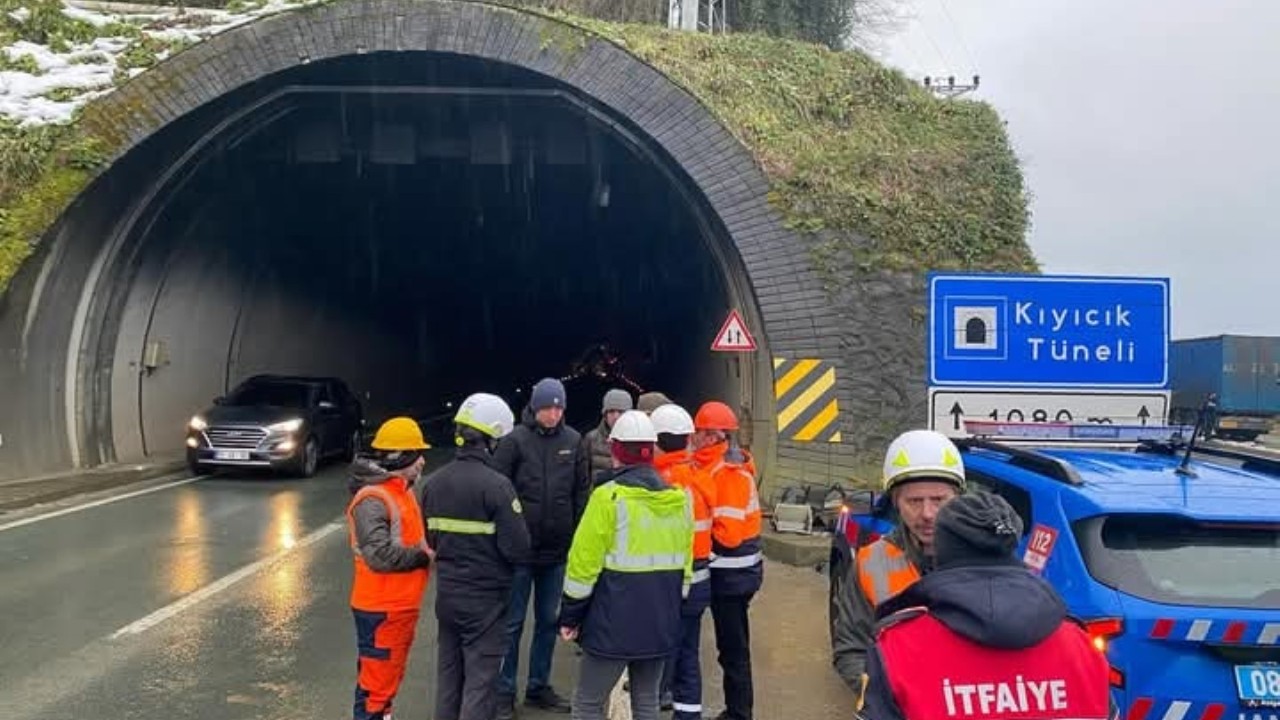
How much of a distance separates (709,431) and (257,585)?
5.12 metres

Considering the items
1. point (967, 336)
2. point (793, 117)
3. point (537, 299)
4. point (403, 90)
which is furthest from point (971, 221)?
point (537, 299)

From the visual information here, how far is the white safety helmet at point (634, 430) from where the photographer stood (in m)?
4.75

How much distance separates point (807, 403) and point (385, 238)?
50.4 ft

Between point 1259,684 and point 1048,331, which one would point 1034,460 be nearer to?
point 1259,684

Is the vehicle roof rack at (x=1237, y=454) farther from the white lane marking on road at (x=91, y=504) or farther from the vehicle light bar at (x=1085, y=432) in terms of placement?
the white lane marking on road at (x=91, y=504)

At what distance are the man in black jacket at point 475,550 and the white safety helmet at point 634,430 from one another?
27.5 inches

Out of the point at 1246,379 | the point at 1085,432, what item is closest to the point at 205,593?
the point at 1085,432

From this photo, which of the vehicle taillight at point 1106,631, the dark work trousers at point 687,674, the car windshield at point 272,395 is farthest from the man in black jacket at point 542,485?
the car windshield at point 272,395

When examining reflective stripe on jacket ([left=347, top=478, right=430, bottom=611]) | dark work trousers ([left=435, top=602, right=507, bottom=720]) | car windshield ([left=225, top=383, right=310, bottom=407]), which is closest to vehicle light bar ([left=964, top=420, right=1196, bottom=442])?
dark work trousers ([left=435, top=602, right=507, bottom=720])

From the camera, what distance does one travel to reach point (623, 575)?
464cm

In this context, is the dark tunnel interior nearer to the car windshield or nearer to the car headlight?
the car windshield

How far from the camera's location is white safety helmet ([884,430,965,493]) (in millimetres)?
3115

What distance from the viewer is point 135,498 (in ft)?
46.2

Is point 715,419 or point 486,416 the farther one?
point 715,419
